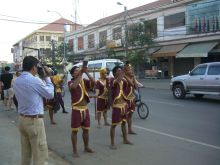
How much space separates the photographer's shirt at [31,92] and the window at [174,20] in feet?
89.9

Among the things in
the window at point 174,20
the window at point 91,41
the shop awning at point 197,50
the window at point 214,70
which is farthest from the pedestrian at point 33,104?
the window at point 91,41

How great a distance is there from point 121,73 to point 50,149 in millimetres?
2210

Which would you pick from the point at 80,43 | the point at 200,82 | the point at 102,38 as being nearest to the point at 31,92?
the point at 200,82

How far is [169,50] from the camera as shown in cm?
3056

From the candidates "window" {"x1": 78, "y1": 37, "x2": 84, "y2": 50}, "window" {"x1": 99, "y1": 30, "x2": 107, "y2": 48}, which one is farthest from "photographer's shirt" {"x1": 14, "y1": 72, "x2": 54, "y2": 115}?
"window" {"x1": 78, "y1": 37, "x2": 84, "y2": 50}

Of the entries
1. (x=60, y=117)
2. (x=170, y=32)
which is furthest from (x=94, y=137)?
(x=170, y=32)

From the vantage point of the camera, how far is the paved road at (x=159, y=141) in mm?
6766

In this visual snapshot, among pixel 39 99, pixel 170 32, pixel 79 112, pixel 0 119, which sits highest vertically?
pixel 170 32

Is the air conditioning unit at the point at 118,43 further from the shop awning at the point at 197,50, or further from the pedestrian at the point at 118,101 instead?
the pedestrian at the point at 118,101

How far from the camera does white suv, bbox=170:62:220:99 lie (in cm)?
1571

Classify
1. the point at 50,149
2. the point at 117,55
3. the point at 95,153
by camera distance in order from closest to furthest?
the point at 95,153
the point at 50,149
the point at 117,55

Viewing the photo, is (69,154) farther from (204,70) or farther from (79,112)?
(204,70)

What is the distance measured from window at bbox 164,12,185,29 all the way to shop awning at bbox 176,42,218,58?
8.97ft

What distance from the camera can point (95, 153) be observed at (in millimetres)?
7301
